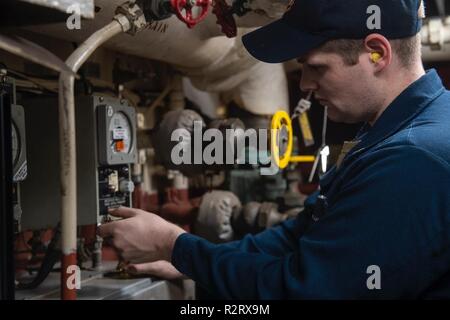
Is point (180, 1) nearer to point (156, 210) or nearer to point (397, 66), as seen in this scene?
point (397, 66)

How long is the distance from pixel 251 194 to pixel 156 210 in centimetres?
51

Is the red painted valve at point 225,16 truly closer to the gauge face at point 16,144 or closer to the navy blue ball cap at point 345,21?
the navy blue ball cap at point 345,21

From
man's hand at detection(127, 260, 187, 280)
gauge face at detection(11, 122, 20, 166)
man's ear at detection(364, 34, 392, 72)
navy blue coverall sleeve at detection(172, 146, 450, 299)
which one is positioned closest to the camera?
navy blue coverall sleeve at detection(172, 146, 450, 299)

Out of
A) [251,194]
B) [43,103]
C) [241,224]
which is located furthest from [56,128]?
[251,194]

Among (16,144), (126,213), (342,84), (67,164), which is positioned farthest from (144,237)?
(342,84)

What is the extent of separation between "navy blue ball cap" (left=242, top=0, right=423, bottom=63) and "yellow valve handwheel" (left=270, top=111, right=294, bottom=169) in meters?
0.85

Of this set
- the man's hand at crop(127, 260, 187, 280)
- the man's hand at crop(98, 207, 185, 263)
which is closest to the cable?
the man's hand at crop(127, 260, 187, 280)

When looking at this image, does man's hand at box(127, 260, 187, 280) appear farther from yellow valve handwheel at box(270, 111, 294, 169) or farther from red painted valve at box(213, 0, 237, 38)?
red painted valve at box(213, 0, 237, 38)

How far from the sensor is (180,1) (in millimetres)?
1199

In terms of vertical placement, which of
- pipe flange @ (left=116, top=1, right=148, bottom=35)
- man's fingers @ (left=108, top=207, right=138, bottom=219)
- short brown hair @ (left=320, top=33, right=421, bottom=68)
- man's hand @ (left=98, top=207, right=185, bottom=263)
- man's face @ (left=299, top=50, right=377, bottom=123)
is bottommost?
man's hand @ (left=98, top=207, right=185, bottom=263)

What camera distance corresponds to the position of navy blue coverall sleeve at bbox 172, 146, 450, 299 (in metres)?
0.79

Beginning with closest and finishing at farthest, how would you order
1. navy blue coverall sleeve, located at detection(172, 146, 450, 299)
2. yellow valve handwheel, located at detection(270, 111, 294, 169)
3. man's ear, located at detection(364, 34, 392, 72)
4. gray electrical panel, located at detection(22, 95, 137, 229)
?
navy blue coverall sleeve, located at detection(172, 146, 450, 299)
man's ear, located at detection(364, 34, 392, 72)
gray electrical panel, located at detection(22, 95, 137, 229)
yellow valve handwheel, located at detection(270, 111, 294, 169)

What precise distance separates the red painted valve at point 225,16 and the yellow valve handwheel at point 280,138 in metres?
0.46

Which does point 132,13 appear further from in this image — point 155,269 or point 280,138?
point 280,138
